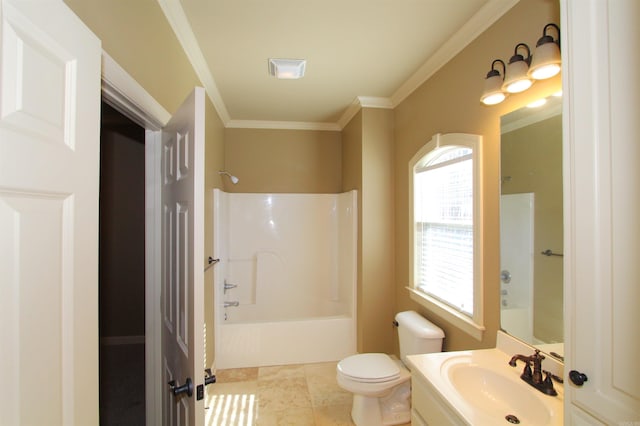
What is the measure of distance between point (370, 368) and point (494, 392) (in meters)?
0.87

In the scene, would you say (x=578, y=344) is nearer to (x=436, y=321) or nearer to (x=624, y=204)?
(x=624, y=204)

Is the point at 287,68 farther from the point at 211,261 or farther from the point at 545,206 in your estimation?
the point at 545,206

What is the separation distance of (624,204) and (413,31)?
159cm

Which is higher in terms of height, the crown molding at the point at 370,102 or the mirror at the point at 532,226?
the crown molding at the point at 370,102

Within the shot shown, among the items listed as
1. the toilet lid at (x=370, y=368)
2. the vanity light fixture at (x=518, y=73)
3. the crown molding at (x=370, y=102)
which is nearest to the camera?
the vanity light fixture at (x=518, y=73)

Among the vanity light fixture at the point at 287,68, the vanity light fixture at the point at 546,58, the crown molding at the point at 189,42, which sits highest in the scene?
the vanity light fixture at the point at 287,68

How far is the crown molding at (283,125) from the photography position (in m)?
3.47

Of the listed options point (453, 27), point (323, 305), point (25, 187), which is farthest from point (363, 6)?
point (323, 305)

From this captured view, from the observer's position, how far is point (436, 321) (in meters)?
2.15

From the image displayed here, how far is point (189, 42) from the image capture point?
1817 mm

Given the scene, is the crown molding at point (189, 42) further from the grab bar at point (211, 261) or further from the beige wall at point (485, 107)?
the beige wall at point (485, 107)

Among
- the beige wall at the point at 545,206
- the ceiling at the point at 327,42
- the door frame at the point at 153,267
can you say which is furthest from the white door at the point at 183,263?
the beige wall at the point at 545,206

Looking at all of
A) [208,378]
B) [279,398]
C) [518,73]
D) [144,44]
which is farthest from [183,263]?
[279,398]

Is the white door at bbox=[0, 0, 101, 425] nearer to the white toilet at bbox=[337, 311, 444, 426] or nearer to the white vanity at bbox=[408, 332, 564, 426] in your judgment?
the white vanity at bbox=[408, 332, 564, 426]
